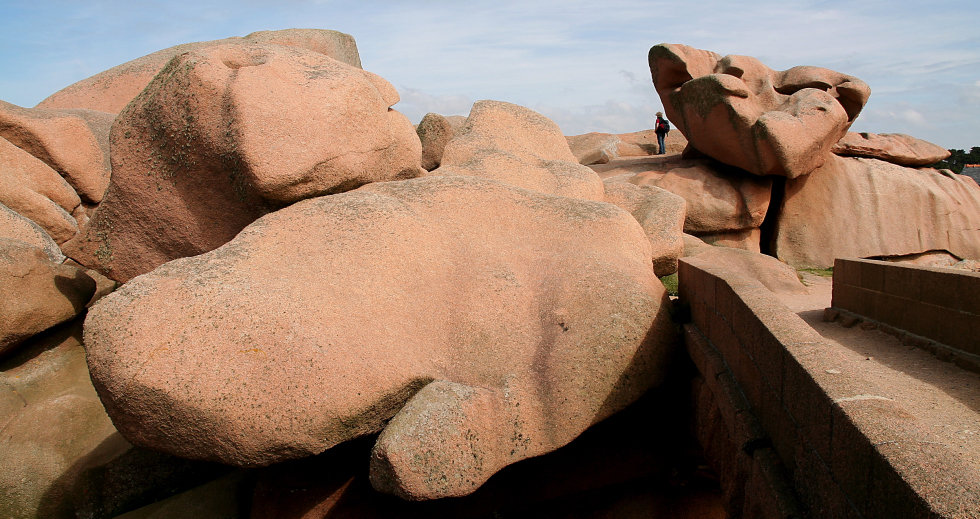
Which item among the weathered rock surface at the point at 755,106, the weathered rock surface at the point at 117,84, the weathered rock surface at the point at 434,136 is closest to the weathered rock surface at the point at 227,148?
the weathered rock surface at the point at 434,136

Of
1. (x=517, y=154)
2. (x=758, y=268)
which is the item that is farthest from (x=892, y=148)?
(x=517, y=154)

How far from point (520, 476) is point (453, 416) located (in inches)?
39.8

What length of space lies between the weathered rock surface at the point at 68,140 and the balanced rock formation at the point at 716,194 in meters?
6.40

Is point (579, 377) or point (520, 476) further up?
point (579, 377)

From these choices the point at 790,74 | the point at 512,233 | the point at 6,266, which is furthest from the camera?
the point at 790,74

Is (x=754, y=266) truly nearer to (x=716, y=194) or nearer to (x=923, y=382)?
(x=716, y=194)

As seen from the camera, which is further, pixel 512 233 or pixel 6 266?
pixel 6 266

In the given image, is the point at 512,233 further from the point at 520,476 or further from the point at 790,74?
the point at 790,74

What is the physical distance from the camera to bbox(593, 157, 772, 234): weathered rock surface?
383 inches

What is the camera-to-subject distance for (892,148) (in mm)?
11039

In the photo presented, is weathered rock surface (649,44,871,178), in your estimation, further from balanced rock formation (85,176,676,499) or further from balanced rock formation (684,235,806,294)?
balanced rock formation (85,176,676,499)

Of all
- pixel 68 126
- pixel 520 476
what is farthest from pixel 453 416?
pixel 68 126

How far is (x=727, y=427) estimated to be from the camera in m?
3.22

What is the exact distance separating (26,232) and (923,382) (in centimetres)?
640
